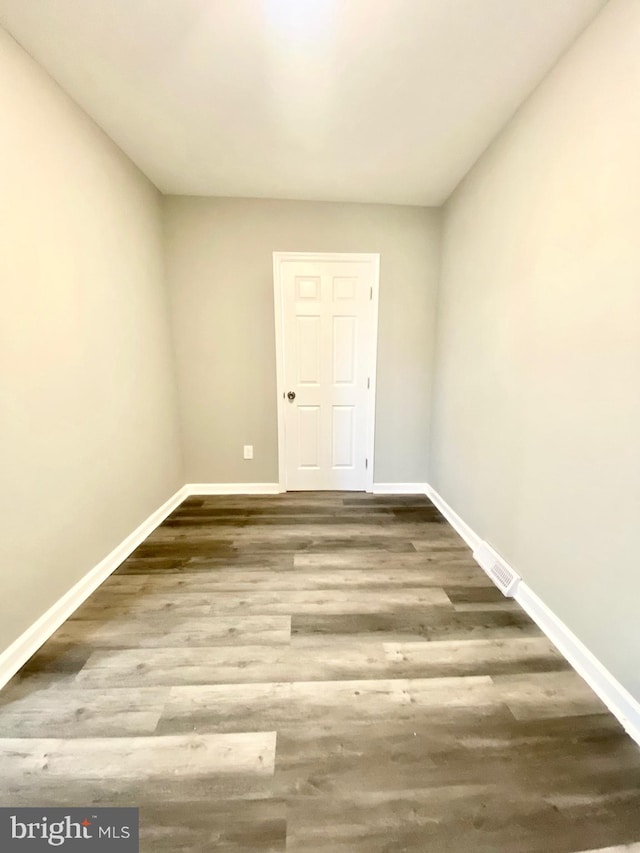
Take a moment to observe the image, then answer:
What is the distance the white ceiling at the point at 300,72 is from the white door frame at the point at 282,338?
704 mm

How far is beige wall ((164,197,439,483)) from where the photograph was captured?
10.1 feet

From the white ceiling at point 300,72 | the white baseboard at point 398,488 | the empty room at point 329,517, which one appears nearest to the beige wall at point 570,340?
the empty room at point 329,517

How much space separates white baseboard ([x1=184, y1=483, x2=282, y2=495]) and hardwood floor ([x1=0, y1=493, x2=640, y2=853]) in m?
1.27

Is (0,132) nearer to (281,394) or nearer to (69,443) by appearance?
(69,443)

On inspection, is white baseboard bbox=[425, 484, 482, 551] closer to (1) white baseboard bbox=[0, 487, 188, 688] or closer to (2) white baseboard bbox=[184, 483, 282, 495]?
(2) white baseboard bbox=[184, 483, 282, 495]

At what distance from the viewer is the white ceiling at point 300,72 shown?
1403mm

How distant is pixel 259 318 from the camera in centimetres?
321

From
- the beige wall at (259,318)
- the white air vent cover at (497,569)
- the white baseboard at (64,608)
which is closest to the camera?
the white baseboard at (64,608)

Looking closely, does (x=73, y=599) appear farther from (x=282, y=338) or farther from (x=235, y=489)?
(x=282, y=338)

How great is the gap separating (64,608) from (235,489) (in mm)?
1734

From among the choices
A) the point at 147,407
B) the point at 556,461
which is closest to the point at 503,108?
the point at 556,461

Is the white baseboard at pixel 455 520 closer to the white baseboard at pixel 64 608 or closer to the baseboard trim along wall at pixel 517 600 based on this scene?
the baseboard trim along wall at pixel 517 600

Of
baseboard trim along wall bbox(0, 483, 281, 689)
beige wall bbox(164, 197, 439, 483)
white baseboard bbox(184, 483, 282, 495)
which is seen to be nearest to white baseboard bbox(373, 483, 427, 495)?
beige wall bbox(164, 197, 439, 483)

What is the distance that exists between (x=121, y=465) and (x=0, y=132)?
167 cm
